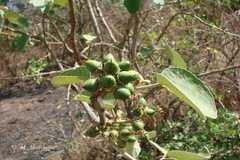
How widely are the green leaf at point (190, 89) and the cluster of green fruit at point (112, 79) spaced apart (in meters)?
0.05

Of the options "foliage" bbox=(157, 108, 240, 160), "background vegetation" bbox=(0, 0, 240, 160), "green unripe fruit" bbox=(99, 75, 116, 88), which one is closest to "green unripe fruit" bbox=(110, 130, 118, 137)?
"green unripe fruit" bbox=(99, 75, 116, 88)

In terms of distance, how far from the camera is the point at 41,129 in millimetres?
4285

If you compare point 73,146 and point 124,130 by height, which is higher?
point 124,130

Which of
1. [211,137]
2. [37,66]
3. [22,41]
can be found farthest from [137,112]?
[37,66]

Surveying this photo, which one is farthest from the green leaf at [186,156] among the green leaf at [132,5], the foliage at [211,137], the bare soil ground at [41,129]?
the foliage at [211,137]

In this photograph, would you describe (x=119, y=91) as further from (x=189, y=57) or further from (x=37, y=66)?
(x=37, y=66)

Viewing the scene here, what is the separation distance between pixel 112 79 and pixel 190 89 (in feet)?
0.34

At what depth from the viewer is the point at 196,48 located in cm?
372

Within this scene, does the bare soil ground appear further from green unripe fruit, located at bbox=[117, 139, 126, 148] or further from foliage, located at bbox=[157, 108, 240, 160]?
green unripe fruit, located at bbox=[117, 139, 126, 148]

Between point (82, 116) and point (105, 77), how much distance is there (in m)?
2.86

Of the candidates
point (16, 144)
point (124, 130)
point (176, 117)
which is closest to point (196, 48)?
point (176, 117)

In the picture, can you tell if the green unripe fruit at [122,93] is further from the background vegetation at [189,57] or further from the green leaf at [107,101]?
the background vegetation at [189,57]

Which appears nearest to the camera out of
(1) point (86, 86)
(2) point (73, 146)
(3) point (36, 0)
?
(1) point (86, 86)

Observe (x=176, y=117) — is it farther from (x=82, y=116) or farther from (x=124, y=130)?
(x=124, y=130)
